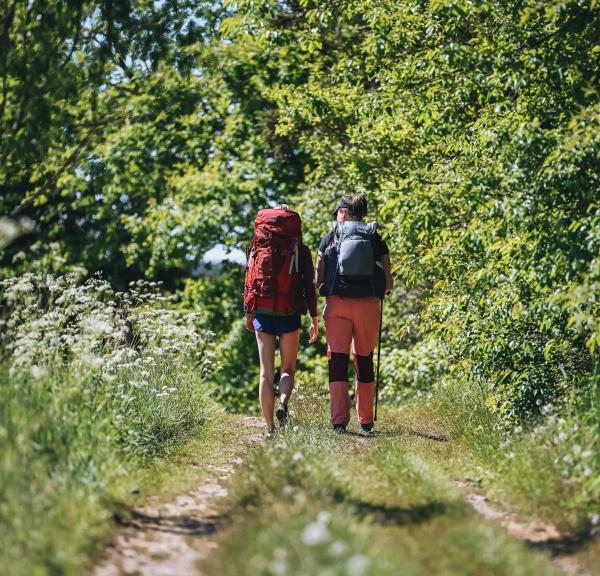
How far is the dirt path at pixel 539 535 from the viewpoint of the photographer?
4.34 m

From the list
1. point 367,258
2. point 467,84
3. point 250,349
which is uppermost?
point 467,84

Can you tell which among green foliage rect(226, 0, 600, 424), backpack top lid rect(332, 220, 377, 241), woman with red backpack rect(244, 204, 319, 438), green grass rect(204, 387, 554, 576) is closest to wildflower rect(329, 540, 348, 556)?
green grass rect(204, 387, 554, 576)

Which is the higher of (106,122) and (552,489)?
(106,122)

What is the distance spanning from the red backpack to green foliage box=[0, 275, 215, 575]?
119 centimetres

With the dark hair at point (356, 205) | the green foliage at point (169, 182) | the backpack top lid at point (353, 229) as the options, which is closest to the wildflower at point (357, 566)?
the backpack top lid at point (353, 229)

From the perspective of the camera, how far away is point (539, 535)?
485 cm

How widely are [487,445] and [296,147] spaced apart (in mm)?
10677

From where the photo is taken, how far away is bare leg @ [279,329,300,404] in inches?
299

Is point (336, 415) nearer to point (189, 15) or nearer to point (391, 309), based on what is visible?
point (189, 15)

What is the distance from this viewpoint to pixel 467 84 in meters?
7.20

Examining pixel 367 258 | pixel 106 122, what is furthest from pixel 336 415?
pixel 106 122

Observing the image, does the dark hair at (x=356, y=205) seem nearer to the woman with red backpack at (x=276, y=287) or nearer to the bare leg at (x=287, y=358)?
the woman with red backpack at (x=276, y=287)

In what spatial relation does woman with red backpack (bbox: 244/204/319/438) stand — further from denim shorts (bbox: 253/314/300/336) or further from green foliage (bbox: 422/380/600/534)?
green foliage (bbox: 422/380/600/534)

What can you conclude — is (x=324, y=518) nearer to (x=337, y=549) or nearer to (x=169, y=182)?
(x=337, y=549)
